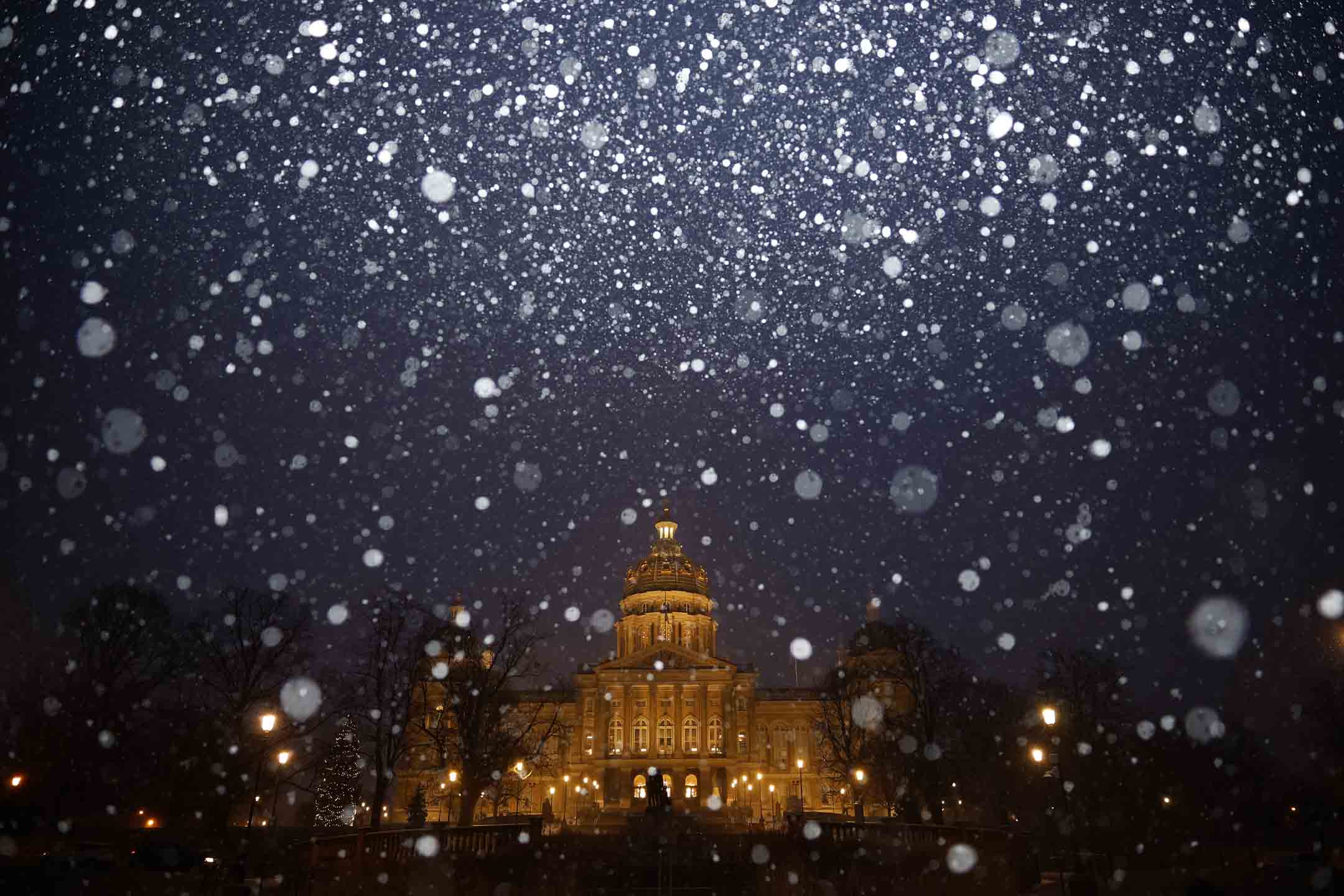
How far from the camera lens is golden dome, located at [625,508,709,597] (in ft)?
310

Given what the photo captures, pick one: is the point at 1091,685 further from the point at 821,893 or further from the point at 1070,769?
the point at 821,893

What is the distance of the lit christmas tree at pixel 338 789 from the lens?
56312 millimetres

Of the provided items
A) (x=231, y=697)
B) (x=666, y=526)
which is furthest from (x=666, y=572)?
(x=231, y=697)

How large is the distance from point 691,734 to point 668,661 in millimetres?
6900

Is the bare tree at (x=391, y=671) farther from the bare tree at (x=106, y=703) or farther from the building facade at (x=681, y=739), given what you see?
the building facade at (x=681, y=739)

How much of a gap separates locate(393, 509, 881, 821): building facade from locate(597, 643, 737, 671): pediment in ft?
0.27

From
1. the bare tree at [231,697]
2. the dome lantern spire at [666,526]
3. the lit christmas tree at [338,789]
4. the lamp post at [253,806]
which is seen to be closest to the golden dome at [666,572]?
the dome lantern spire at [666,526]

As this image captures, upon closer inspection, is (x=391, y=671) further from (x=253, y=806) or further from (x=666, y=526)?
(x=666, y=526)

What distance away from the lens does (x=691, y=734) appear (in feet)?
274

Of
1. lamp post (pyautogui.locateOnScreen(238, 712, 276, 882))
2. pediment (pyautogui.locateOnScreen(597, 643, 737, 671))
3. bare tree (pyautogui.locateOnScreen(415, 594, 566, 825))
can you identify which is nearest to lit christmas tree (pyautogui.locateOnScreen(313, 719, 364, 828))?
bare tree (pyautogui.locateOnScreen(415, 594, 566, 825))

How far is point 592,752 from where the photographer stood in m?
82.9

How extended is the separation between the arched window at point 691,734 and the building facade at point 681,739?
96 mm

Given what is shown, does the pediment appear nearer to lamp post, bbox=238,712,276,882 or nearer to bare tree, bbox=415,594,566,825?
bare tree, bbox=415,594,566,825

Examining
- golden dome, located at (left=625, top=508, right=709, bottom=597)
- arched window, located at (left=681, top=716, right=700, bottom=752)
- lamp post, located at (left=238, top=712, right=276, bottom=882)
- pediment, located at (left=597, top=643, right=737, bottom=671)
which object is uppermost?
golden dome, located at (left=625, top=508, right=709, bottom=597)
